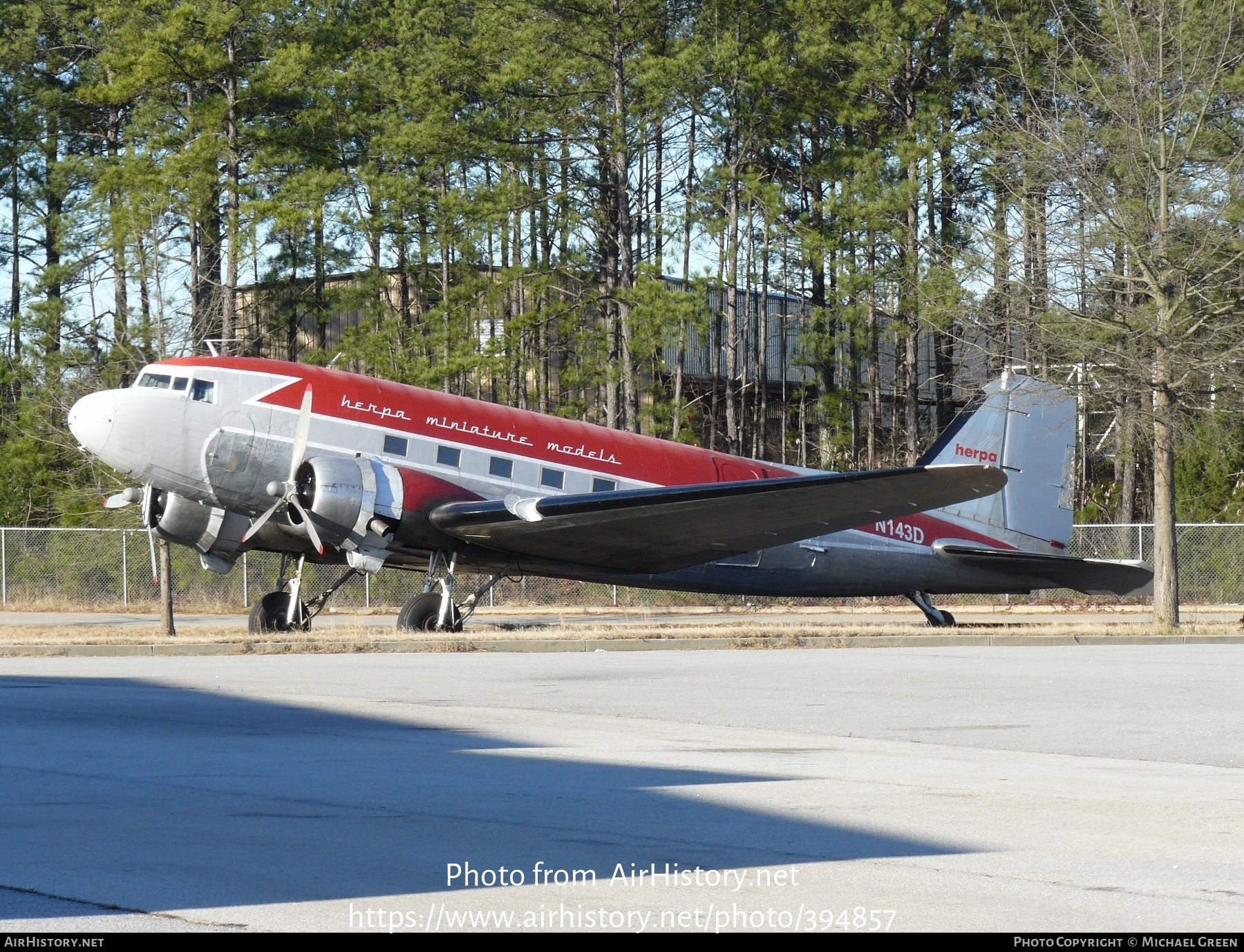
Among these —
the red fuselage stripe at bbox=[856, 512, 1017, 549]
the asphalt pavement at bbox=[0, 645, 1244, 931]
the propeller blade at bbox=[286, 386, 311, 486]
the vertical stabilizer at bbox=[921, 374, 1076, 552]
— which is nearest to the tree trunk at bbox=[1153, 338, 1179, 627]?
the vertical stabilizer at bbox=[921, 374, 1076, 552]

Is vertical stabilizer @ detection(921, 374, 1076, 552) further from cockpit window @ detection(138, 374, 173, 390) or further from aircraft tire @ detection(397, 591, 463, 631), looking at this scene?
cockpit window @ detection(138, 374, 173, 390)

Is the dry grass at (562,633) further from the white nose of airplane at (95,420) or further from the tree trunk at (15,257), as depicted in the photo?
the tree trunk at (15,257)

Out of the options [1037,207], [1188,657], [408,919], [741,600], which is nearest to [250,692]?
[408,919]

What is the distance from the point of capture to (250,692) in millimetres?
13414

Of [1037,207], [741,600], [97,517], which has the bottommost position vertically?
[741,600]

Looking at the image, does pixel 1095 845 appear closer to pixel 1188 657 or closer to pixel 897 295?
pixel 1188 657

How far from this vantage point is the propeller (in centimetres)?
2089

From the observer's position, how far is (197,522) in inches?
885

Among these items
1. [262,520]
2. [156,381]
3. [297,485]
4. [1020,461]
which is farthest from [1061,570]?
[156,381]

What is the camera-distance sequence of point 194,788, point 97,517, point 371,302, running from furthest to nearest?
point 371,302 → point 97,517 → point 194,788

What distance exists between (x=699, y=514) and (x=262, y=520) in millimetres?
6741

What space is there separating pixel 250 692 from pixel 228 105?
3267cm

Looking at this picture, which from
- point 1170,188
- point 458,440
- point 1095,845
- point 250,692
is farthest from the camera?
point 1170,188
